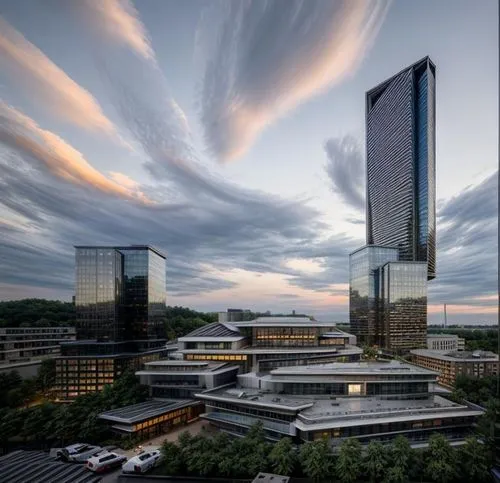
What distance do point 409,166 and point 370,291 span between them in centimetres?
6002

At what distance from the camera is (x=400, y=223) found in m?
154

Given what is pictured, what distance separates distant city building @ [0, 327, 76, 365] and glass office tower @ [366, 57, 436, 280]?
14167 centimetres

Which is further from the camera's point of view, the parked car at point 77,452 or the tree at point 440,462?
the parked car at point 77,452

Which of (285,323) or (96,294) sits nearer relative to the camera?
(285,323)

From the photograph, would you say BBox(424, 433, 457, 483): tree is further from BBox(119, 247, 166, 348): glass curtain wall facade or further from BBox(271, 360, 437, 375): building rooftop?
BBox(119, 247, 166, 348): glass curtain wall facade

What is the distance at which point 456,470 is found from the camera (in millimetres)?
32656

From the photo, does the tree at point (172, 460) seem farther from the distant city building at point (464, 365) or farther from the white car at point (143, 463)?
the distant city building at point (464, 365)

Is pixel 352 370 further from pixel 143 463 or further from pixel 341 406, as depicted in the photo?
pixel 143 463

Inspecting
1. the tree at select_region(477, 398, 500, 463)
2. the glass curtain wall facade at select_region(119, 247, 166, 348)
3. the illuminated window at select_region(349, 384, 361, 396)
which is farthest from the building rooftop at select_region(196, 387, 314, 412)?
the glass curtain wall facade at select_region(119, 247, 166, 348)

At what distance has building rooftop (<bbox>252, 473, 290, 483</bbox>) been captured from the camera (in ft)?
102

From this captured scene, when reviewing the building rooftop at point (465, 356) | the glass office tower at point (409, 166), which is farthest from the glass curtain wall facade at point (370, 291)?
the building rooftop at point (465, 356)

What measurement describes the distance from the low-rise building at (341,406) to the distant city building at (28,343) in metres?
64.4

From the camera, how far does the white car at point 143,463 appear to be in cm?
3712

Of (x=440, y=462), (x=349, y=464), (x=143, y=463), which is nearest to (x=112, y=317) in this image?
(x=143, y=463)
